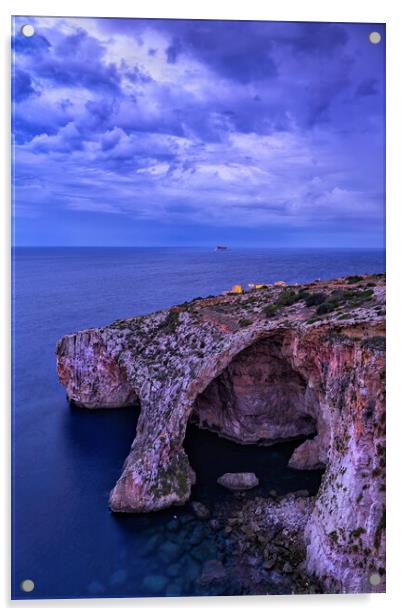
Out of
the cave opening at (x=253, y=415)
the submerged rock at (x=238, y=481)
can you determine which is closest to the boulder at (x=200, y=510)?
the submerged rock at (x=238, y=481)

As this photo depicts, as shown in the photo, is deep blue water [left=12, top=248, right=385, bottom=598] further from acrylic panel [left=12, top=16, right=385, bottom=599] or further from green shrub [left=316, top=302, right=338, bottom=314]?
green shrub [left=316, top=302, right=338, bottom=314]

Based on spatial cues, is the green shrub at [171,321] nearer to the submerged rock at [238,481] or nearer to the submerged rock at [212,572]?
the submerged rock at [238,481]

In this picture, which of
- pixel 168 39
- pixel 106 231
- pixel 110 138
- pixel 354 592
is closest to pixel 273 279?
pixel 106 231

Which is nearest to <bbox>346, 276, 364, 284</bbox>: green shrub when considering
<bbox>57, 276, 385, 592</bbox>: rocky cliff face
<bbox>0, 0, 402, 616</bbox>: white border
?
<bbox>57, 276, 385, 592</bbox>: rocky cliff face

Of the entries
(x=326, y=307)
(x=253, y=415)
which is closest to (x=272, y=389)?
(x=253, y=415)

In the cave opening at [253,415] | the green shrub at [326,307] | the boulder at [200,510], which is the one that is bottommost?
the boulder at [200,510]

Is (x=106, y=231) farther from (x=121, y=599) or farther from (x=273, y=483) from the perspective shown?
(x=273, y=483)
